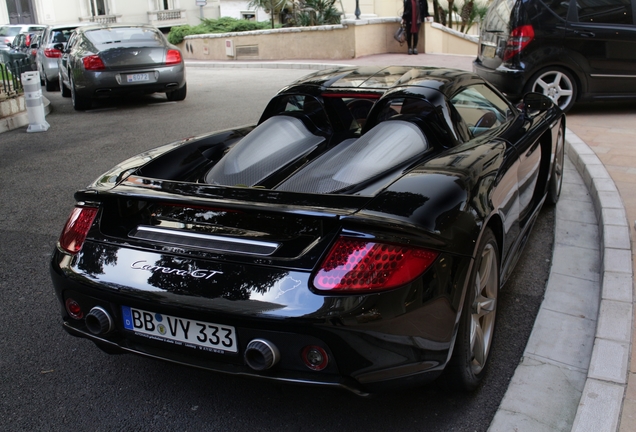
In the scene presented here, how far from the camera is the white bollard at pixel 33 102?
9523 mm

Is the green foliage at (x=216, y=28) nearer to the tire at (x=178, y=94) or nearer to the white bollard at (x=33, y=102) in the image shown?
the tire at (x=178, y=94)

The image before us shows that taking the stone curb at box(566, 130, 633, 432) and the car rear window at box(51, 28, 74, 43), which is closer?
the stone curb at box(566, 130, 633, 432)

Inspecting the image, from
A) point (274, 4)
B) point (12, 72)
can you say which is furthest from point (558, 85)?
point (274, 4)

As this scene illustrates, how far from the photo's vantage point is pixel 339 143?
3844 millimetres

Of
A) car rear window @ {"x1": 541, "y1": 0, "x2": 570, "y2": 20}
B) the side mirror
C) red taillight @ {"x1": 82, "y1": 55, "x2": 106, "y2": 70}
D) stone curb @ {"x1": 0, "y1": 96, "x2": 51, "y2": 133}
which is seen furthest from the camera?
red taillight @ {"x1": 82, "y1": 55, "x2": 106, "y2": 70}

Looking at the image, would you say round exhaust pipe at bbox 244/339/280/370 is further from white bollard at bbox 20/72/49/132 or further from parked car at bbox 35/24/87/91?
parked car at bbox 35/24/87/91

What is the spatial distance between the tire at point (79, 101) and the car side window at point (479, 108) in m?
8.83

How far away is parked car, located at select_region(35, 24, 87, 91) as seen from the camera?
49.5 ft

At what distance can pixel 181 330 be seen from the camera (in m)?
2.53

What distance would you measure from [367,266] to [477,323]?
784mm

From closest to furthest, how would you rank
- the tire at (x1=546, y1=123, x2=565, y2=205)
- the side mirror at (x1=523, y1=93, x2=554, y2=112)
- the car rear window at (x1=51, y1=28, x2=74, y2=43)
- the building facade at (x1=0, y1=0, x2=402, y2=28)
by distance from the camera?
the side mirror at (x1=523, y1=93, x2=554, y2=112), the tire at (x1=546, y1=123, x2=565, y2=205), the car rear window at (x1=51, y1=28, x2=74, y2=43), the building facade at (x1=0, y1=0, x2=402, y2=28)

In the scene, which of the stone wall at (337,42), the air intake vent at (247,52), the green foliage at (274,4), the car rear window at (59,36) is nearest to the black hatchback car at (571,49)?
the car rear window at (59,36)

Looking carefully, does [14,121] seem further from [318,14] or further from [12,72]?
[318,14]

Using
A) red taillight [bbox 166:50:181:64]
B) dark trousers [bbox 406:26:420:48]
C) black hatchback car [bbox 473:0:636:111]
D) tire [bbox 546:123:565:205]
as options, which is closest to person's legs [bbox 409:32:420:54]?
dark trousers [bbox 406:26:420:48]
